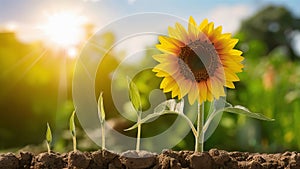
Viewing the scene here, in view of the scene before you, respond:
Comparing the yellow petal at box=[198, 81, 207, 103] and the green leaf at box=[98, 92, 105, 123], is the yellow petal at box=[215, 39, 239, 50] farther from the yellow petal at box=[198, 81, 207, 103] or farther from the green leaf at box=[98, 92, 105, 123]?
the green leaf at box=[98, 92, 105, 123]

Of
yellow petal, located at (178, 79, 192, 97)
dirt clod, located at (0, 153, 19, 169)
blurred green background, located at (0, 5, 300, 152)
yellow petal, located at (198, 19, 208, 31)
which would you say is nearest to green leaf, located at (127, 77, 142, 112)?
yellow petal, located at (178, 79, 192, 97)

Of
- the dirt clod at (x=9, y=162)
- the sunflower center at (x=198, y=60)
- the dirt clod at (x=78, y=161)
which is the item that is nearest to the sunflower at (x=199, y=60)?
the sunflower center at (x=198, y=60)

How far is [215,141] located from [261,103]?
2.12ft

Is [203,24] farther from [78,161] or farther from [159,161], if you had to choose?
[78,161]

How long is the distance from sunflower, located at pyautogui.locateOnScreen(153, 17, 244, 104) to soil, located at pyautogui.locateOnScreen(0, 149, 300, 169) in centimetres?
23

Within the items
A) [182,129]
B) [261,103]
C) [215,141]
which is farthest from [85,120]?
[261,103]

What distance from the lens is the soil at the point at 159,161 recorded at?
4.56ft

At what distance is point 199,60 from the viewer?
5.18ft

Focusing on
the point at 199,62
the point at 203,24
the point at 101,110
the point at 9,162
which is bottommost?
the point at 9,162

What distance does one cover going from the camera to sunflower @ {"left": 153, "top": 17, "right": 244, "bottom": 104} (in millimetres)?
1586

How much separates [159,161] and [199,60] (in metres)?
0.35

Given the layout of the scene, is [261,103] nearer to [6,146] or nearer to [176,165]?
[6,146]

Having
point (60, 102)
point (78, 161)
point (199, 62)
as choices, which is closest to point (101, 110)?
point (78, 161)

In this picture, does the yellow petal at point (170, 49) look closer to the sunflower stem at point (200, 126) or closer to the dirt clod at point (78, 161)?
the sunflower stem at point (200, 126)
